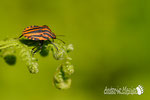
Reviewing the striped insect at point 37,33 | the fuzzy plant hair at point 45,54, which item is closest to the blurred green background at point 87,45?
the striped insect at point 37,33

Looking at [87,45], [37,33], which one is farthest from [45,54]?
[87,45]

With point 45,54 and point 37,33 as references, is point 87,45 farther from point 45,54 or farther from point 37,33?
point 45,54

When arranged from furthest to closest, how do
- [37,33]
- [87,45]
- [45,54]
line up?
1. [87,45]
2. [37,33]
3. [45,54]

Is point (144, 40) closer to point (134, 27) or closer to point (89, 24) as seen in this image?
point (134, 27)

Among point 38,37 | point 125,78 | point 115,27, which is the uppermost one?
point 115,27

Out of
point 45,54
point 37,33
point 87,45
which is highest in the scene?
point 87,45

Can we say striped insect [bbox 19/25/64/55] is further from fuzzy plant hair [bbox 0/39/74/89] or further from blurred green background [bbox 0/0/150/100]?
blurred green background [bbox 0/0/150/100]

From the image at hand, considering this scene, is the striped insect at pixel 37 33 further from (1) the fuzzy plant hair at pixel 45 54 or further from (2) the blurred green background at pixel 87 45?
(2) the blurred green background at pixel 87 45

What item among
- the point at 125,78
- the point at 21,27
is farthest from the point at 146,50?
the point at 21,27
